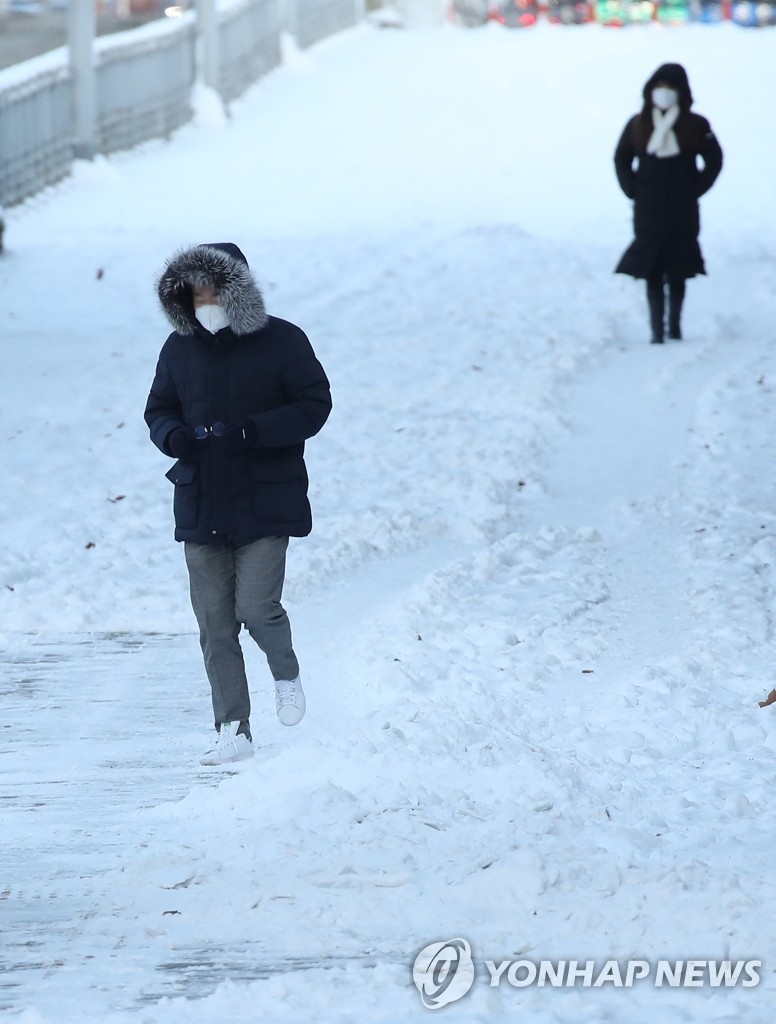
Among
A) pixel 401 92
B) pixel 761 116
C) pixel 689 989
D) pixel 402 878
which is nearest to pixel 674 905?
pixel 689 989

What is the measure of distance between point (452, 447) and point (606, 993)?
245 inches

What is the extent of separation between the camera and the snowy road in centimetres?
427

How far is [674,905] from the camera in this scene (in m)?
4.34

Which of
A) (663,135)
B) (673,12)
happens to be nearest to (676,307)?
(663,135)

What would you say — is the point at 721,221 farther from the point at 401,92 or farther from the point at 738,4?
the point at 738,4

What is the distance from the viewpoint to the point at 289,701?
5.71 m

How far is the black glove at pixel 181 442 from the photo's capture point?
5.29m

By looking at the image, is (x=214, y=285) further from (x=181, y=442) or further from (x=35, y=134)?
(x=35, y=134)

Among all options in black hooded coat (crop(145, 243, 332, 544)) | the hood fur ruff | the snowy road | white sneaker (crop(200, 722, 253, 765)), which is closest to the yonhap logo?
the snowy road

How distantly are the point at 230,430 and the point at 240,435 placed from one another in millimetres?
36

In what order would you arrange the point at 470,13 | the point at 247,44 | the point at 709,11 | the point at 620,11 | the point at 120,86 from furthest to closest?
the point at 470,13
the point at 620,11
the point at 709,11
the point at 247,44
the point at 120,86

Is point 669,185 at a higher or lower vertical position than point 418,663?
higher

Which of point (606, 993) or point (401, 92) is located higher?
point (606, 993)

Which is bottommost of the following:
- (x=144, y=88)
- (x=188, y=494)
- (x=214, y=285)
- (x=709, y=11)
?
(x=709, y=11)
